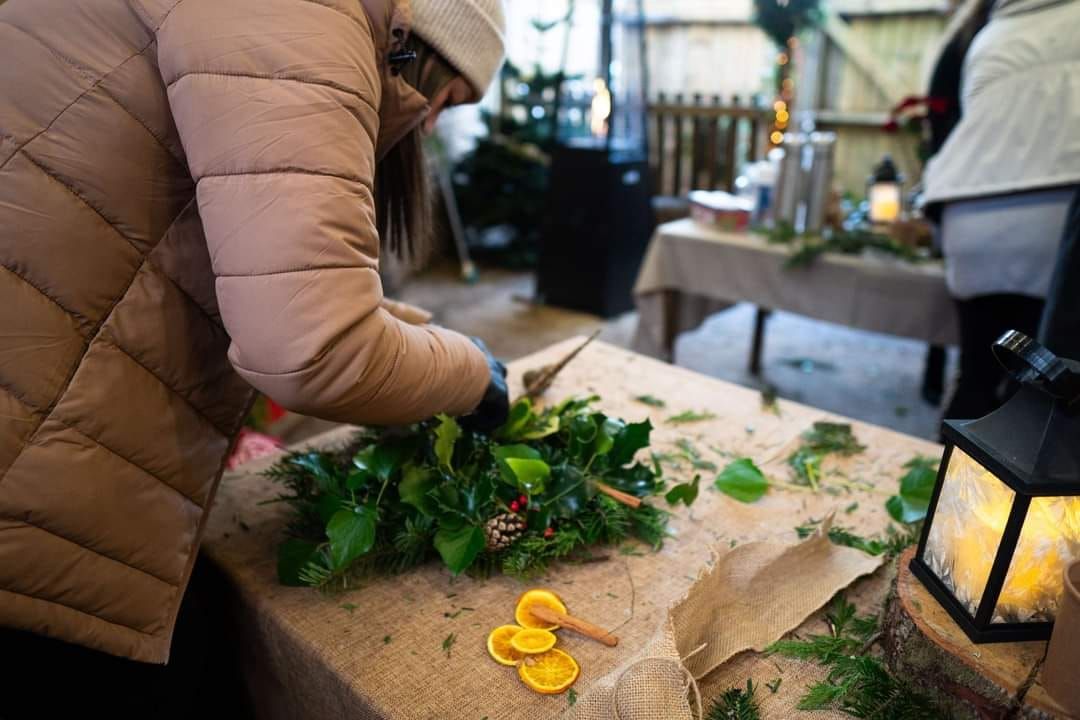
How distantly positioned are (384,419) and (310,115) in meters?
0.30

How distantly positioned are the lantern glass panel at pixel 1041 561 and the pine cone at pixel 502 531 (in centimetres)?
50

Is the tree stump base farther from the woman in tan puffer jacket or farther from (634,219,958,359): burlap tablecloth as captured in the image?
(634,219,958,359): burlap tablecloth

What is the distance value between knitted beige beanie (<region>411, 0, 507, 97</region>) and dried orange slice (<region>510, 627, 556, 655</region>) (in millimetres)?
634

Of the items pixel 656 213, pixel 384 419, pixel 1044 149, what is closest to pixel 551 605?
pixel 384 419

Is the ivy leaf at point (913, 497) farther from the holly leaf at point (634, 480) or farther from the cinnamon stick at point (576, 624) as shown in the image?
the cinnamon stick at point (576, 624)

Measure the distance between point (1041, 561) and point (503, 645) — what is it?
1.66 ft

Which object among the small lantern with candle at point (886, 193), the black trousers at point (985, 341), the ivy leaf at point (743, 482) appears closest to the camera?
the ivy leaf at point (743, 482)

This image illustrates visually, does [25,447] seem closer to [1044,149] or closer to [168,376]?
[168,376]

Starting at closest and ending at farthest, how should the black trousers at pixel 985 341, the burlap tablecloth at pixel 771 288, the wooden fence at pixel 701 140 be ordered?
1. the black trousers at pixel 985 341
2. the burlap tablecloth at pixel 771 288
3. the wooden fence at pixel 701 140

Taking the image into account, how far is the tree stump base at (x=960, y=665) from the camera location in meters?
0.63

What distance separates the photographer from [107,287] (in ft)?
2.43

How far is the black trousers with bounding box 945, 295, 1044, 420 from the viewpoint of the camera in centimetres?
186

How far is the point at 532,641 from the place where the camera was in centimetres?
80

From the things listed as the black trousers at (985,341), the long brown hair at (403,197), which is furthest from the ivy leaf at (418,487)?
the black trousers at (985,341)
